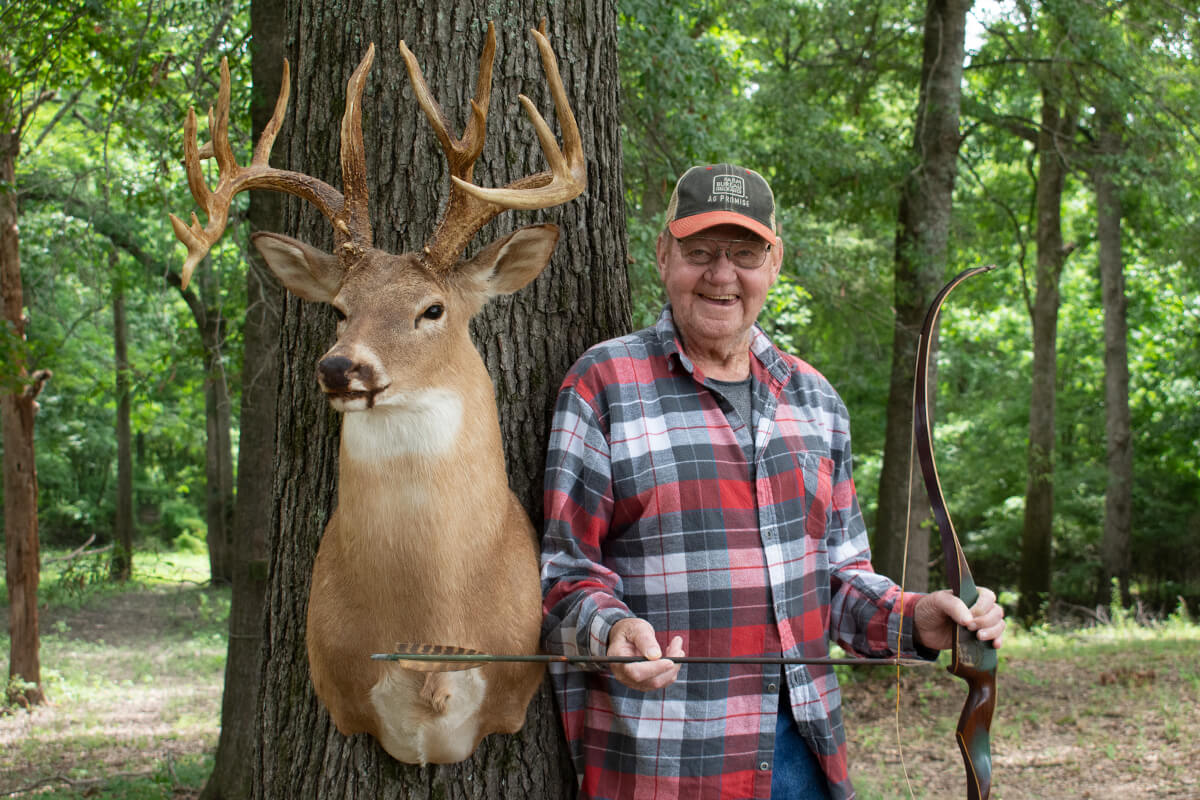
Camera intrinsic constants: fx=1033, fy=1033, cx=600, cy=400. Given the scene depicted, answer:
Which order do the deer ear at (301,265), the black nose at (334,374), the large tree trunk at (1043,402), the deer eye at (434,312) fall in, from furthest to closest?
the large tree trunk at (1043,402)
the deer ear at (301,265)
the deer eye at (434,312)
the black nose at (334,374)

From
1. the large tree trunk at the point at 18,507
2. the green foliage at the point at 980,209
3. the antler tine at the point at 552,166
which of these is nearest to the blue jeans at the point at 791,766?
the antler tine at the point at 552,166

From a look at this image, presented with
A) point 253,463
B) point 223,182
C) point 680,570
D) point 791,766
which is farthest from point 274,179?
point 253,463

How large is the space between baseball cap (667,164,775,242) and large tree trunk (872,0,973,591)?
7950mm

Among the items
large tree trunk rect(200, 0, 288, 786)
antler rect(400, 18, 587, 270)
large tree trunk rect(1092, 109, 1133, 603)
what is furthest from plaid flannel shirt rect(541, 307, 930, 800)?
large tree trunk rect(1092, 109, 1133, 603)

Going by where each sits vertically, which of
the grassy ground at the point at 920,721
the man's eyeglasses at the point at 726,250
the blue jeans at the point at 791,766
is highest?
the man's eyeglasses at the point at 726,250

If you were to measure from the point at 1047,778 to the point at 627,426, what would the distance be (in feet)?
20.8

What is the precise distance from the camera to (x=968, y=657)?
8.16 ft

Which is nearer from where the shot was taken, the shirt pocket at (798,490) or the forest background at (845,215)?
the shirt pocket at (798,490)

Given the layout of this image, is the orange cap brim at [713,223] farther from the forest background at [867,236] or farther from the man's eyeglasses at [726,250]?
the forest background at [867,236]

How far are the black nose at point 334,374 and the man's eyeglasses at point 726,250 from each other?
44.9 inches

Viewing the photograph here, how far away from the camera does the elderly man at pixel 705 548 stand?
8.27 ft

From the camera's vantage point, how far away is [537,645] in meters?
2.47

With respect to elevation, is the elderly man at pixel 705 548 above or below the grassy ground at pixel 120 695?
above

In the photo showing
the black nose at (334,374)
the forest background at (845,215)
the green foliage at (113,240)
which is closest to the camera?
the black nose at (334,374)
